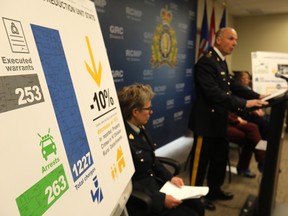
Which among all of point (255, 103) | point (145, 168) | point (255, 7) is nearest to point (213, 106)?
point (255, 103)

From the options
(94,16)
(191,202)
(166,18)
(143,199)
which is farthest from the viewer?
(166,18)

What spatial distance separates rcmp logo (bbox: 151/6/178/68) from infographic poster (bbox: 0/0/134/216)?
8.59 feet

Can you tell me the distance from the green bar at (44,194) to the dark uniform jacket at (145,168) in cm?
94

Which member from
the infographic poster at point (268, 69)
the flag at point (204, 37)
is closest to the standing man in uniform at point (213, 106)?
the infographic poster at point (268, 69)

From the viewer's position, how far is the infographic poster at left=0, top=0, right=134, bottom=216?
0.55 metres

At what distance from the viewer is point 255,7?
21.1 feet

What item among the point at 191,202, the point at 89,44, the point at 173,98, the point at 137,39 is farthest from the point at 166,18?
the point at 89,44

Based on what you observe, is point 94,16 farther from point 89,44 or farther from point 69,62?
point 69,62

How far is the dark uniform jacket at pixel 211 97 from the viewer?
90.0 inches

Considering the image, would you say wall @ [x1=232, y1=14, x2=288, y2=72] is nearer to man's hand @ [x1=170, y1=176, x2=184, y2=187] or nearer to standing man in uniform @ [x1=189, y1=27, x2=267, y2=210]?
standing man in uniform @ [x1=189, y1=27, x2=267, y2=210]

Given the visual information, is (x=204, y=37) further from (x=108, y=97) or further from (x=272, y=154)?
(x=108, y=97)

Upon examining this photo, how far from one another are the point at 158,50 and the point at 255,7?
389cm

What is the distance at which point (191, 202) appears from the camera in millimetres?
1735

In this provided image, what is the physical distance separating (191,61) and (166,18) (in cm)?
110
